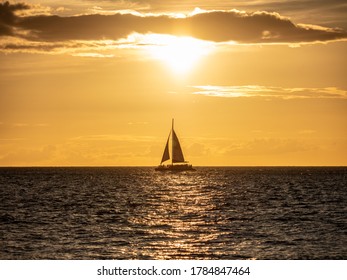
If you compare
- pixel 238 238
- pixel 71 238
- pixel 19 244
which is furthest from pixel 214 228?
pixel 19 244

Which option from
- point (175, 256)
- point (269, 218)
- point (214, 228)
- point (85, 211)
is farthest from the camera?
point (85, 211)

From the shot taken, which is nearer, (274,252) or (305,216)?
(274,252)

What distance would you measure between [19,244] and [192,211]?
3544cm

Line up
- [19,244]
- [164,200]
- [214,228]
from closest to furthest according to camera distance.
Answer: [19,244] < [214,228] < [164,200]

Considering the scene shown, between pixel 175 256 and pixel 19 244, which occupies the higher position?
pixel 19 244

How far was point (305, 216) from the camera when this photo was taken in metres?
79.8

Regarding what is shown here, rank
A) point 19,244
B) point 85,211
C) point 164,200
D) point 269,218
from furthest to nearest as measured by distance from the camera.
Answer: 1. point 164,200
2. point 85,211
3. point 269,218
4. point 19,244

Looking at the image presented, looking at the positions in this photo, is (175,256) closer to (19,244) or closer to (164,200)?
(19,244)
